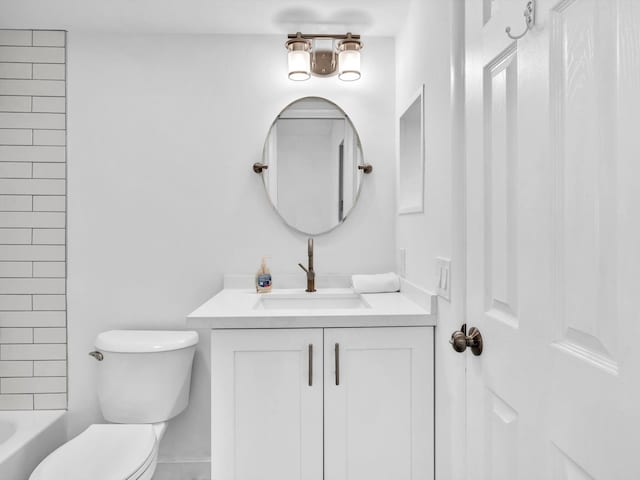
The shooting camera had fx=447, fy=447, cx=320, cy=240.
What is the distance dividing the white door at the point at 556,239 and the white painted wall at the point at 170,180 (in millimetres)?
1357

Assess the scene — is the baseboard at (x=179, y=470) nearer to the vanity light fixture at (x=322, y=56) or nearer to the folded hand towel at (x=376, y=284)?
the folded hand towel at (x=376, y=284)

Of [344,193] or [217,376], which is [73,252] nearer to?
[217,376]

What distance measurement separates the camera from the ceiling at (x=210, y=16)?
198 cm

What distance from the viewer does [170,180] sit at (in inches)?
89.7

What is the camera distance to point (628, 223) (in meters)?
0.60

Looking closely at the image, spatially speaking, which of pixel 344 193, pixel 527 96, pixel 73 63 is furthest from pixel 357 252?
pixel 73 63

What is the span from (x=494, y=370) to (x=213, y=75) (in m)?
1.95

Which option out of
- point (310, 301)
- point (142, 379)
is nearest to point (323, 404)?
point (310, 301)

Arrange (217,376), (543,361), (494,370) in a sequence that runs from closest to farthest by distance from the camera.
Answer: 1. (543,361)
2. (494,370)
3. (217,376)

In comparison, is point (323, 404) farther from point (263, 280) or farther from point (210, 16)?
point (210, 16)

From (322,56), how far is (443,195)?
3.86ft

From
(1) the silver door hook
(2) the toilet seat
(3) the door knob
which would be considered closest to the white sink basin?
(2) the toilet seat

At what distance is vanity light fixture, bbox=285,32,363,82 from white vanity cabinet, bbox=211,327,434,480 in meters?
1.31

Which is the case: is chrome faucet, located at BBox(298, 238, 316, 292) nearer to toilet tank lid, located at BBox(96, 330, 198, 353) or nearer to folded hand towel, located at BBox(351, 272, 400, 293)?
folded hand towel, located at BBox(351, 272, 400, 293)
